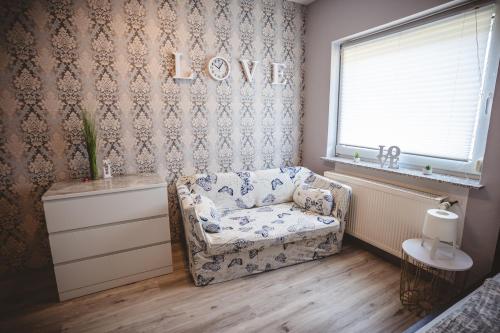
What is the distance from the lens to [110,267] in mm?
2248

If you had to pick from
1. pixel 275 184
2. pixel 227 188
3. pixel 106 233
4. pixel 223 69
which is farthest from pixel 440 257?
pixel 223 69

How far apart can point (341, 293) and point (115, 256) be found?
1.87 metres

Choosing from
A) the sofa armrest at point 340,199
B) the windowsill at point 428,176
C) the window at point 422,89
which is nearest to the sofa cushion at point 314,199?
the sofa armrest at point 340,199

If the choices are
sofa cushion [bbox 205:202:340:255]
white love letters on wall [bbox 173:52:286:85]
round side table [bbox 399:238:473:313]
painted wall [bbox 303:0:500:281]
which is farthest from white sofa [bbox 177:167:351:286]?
white love letters on wall [bbox 173:52:286:85]

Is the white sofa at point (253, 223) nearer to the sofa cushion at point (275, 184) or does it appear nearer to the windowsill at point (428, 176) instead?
the sofa cushion at point (275, 184)

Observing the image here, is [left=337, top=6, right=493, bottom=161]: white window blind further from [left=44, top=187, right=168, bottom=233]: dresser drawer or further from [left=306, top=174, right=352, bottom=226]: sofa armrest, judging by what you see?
[left=44, top=187, right=168, bottom=233]: dresser drawer

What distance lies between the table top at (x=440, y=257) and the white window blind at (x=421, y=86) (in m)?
0.80

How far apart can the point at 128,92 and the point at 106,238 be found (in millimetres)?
1389

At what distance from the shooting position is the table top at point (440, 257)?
177 cm

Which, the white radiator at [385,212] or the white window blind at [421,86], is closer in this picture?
the white window blind at [421,86]

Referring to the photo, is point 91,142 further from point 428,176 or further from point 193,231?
point 428,176

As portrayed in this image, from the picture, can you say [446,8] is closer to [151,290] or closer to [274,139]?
[274,139]

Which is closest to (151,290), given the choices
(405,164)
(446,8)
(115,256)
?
(115,256)

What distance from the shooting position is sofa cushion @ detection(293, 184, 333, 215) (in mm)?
2779
